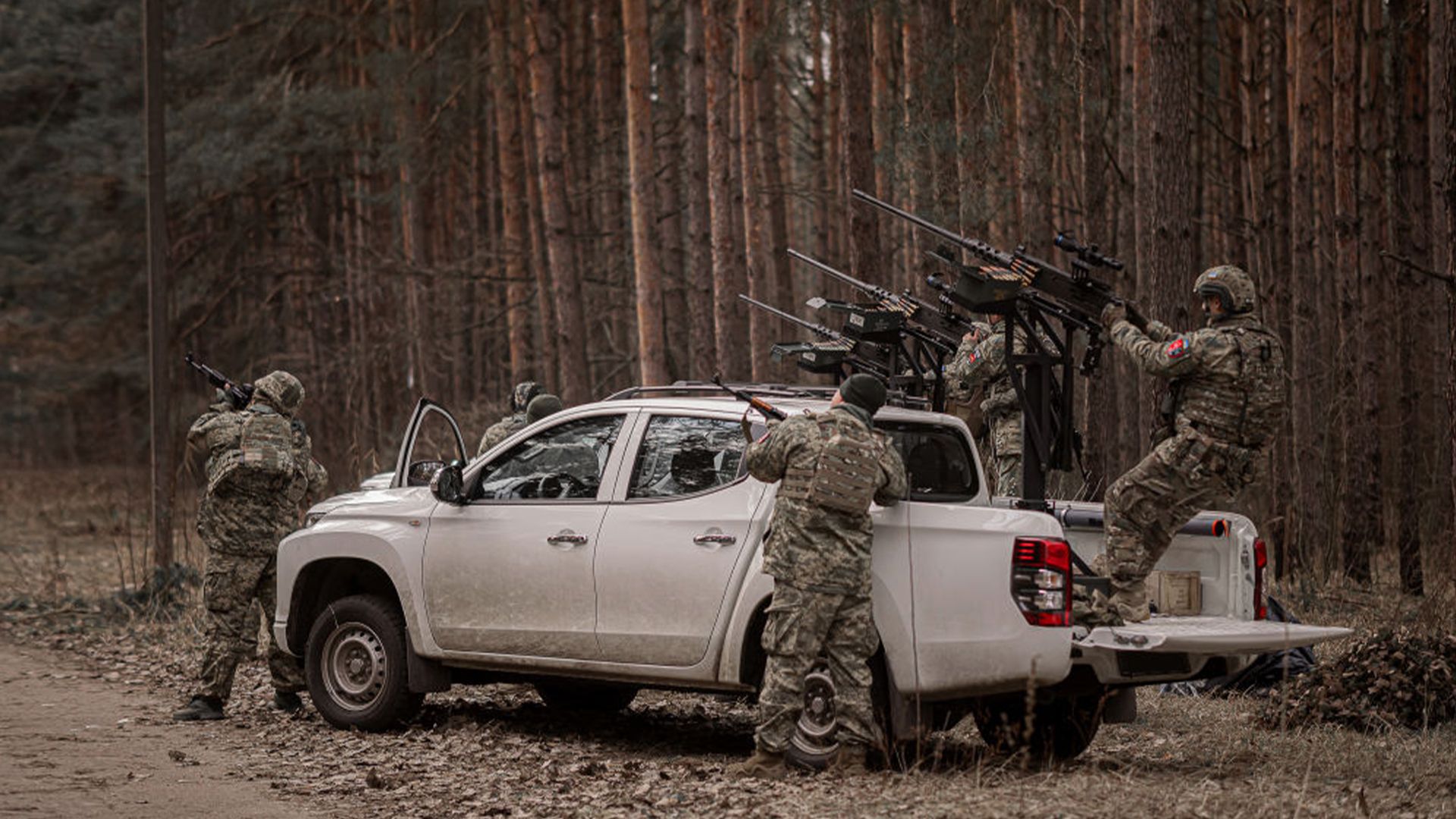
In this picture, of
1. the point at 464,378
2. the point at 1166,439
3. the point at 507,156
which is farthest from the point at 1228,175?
the point at 1166,439

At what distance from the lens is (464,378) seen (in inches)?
1563

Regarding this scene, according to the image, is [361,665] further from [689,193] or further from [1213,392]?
[689,193]

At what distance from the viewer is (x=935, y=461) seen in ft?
29.7

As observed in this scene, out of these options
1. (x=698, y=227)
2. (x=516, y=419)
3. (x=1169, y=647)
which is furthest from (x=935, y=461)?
(x=698, y=227)

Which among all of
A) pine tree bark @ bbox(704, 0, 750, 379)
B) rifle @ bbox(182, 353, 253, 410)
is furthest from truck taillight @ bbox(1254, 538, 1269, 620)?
pine tree bark @ bbox(704, 0, 750, 379)

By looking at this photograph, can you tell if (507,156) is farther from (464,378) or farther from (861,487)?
(861,487)

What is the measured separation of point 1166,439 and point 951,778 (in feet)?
8.03

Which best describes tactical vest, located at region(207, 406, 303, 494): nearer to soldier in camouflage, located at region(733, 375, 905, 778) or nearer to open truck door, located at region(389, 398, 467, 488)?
open truck door, located at region(389, 398, 467, 488)

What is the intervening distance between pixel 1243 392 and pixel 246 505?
6.19 metres

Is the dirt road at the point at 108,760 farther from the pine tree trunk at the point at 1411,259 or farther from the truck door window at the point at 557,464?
the pine tree trunk at the point at 1411,259

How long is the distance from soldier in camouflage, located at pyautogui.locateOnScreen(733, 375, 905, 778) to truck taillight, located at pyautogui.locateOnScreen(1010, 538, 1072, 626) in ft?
2.25

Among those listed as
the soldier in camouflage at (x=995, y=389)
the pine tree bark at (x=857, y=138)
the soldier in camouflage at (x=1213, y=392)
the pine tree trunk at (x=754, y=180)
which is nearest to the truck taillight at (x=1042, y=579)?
the soldier in camouflage at (x=1213, y=392)

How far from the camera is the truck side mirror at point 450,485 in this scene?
32.3 feet

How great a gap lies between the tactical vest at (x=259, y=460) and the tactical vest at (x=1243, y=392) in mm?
5644
